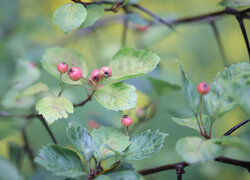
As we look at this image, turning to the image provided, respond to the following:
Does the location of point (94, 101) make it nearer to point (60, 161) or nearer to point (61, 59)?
point (61, 59)

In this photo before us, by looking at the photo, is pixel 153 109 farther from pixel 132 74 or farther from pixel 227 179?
pixel 227 179

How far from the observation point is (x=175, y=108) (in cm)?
110

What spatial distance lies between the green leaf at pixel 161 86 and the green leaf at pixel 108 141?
260 mm

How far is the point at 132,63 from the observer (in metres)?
0.66

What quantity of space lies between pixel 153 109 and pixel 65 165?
0.60m

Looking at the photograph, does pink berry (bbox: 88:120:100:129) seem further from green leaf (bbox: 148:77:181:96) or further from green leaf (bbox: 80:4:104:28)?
green leaf (bbox: 80:4:104:28)

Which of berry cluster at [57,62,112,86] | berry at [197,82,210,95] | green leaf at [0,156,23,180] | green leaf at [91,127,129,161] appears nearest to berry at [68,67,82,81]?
berry cluster at [57,62,112,86]

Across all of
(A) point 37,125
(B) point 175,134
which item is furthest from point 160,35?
(A) point 37,125

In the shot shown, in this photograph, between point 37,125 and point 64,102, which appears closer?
point 64,102

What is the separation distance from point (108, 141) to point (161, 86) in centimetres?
35

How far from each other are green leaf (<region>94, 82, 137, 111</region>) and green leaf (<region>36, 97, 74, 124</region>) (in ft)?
0.22

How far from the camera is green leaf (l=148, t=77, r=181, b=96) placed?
2.73 feet

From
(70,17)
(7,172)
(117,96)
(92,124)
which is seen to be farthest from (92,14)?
(92,124)

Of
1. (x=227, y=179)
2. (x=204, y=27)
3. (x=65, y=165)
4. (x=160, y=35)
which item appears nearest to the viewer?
(x=65, y=165)
